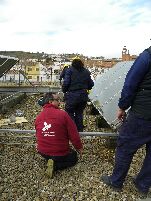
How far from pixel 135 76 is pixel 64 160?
6.21 ft

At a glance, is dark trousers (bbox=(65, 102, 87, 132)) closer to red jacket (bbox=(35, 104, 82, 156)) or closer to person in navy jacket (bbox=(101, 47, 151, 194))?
red jacket (bbox=(35, 104, 82, 156))

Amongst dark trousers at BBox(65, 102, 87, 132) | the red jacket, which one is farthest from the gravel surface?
dark trousers at BBox(65, 102, 87, 132)

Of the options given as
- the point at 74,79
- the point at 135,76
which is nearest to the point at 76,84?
the point at 74,79

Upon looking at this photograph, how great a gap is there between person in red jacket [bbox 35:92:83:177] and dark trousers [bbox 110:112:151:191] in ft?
2.69

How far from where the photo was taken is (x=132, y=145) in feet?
15.3

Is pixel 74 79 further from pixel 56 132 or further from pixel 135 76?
pixel 135 76

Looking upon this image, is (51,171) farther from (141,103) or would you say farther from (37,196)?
(141,103)

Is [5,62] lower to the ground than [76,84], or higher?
higher

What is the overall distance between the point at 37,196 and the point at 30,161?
1.28 metres

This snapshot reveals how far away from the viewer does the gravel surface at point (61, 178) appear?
15.8 ft

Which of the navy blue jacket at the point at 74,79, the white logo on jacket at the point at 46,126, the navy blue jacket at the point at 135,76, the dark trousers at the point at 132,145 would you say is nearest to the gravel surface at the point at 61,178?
the dark trousers at the point at 132,145

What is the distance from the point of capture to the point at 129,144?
15.4ft

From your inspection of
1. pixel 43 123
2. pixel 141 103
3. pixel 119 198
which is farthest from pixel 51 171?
pixel 141 103

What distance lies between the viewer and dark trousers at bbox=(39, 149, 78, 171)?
5465 mm
